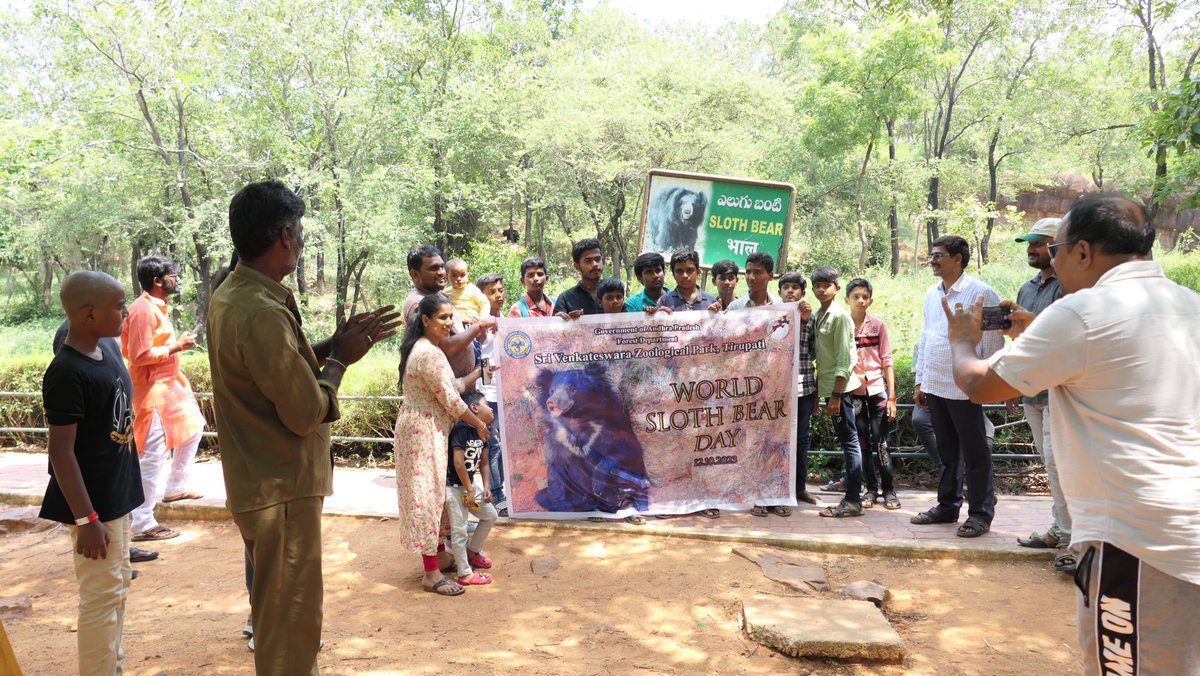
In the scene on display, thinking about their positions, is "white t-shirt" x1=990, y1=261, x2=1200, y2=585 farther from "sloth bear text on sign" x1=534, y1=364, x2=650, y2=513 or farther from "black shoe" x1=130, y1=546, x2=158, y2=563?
"black shoe" x1=130, y1=546, x2=158, y2=563

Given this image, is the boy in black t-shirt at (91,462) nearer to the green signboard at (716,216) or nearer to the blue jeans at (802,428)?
the blue jeans at (802,428)

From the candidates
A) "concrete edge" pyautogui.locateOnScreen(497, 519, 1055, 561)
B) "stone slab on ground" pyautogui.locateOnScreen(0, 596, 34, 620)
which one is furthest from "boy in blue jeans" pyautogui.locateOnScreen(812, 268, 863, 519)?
"stone slab on ground" pyautogui.locateOnScreen(0, 596, 34, 620)

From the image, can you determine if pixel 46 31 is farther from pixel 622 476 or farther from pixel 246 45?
pixel 622 476

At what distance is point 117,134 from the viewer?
17984 mm

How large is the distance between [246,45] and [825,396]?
51.0 feet

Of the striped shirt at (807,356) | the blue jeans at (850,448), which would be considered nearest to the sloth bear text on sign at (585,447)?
the striped shirt at (807,356)

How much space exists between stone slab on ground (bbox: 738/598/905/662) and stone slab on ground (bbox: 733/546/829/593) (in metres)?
0.37

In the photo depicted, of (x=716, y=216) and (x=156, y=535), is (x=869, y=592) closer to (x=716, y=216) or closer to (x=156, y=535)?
(x=716, y=216)

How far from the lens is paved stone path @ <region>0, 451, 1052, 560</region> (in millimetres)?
5090

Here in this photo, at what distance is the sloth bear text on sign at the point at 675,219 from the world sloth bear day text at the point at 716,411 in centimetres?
168

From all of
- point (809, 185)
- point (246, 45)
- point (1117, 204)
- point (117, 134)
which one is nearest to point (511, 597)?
point (1117, 204)

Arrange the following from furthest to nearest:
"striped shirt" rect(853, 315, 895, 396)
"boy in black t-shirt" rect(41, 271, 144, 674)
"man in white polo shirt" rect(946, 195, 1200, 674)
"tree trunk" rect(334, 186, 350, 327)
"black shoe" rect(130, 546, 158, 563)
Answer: "tree trunk" rect(334, 186, 350, 327) → "striped shirt" rect(853, 315, 895, 396) → "black shoe" rect(130, 546, 158, 563) → "boy in black t-shirt" rect(41, 271, 144, 674) → "man in white polo shirt" rect(946, 195, 1200, 674)

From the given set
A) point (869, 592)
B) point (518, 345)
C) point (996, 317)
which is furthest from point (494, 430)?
point (996, 317)

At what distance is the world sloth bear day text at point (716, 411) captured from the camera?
233 inches
